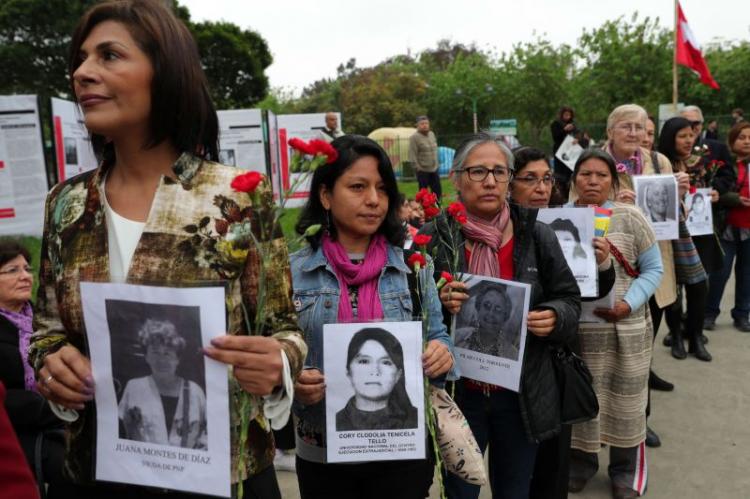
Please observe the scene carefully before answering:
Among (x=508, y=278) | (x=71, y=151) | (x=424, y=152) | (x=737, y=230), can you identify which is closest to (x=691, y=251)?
(x=737, y=230)

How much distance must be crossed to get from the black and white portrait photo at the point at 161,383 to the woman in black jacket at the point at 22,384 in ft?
5.47

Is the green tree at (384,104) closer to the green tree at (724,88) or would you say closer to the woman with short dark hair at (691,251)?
the green tree at (724,88)

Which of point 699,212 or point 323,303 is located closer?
point 323,303

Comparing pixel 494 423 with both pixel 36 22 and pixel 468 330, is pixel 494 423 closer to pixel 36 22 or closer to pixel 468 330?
pixel 468 330

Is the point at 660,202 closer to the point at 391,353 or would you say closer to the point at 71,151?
the point at 391,353

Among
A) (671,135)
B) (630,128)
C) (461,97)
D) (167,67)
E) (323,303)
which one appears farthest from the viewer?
(461,97)

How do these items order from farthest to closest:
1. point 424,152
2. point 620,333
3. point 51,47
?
point 51,47
point 424,152
point 620,333

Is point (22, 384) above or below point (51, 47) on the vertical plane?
below

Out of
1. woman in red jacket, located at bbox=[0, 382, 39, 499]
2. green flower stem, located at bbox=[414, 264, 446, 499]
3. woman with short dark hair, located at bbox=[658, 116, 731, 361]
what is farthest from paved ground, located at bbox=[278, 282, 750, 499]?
woman in red jacket, located at bbox=[0, 382, 39, 499]

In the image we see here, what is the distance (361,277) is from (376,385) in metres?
0.41

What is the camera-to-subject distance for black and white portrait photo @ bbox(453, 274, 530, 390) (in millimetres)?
2424

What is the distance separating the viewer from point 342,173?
2.25 metres

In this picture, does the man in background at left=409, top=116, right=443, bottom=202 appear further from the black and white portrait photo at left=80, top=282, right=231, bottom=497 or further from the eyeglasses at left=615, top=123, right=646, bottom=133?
the black and white portrait photo at left=80, top=282, right=231, bottom=497

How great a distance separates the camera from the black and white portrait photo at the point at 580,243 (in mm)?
2945
